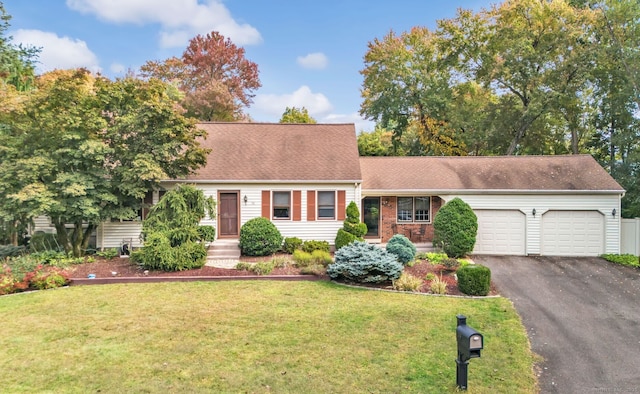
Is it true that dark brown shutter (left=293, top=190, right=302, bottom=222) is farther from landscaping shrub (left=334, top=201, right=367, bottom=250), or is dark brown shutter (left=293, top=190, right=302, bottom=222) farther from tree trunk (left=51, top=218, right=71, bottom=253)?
tree trunk (left=51, top=218, right=71, bottom=253)

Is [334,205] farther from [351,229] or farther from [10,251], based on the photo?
[10,251]

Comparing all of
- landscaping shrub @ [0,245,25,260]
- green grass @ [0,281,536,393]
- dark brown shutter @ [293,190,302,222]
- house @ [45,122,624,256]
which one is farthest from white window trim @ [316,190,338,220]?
landscaping shrub @ [0,245,25,260]

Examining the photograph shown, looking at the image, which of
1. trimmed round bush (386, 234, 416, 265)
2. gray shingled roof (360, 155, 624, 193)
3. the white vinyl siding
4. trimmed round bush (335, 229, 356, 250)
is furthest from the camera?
gray shingled roof (360, 155, 624, 193)

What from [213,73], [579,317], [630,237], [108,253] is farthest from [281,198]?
[213,73]

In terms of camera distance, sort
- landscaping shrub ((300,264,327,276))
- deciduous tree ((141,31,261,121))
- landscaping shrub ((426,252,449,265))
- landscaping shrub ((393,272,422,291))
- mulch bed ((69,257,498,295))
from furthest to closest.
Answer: deciduous tree ((141,31,261,121)) < landscaping shrub ((426,252,449,265)) < landscaping shrub ((300,264,327,276)) < mulch bed ((69,257,498,295)) < landscaping shrub ((393,272,422,291))

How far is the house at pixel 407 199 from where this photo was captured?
1426 centimetres

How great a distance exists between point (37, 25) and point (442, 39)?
23487 mm

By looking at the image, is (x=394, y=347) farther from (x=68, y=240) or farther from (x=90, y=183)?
(x=68, y=240)

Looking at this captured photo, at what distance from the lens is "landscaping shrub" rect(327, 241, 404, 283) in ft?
31.7

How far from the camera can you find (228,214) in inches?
574

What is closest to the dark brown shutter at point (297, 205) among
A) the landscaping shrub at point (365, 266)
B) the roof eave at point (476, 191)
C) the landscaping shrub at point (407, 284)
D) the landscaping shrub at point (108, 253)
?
the roof eave at point (476, 191)

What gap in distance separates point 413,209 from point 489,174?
3671 millimetres

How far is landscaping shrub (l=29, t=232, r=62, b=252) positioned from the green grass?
16.1ft

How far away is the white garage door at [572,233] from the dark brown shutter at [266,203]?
11213 millimetres
